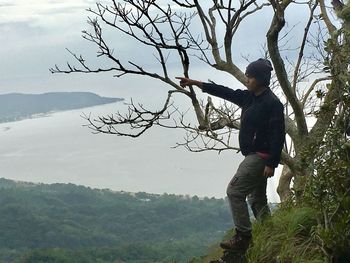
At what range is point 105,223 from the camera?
7594 centimetres

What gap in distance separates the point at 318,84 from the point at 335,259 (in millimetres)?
4721

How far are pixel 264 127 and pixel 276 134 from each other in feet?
0.45

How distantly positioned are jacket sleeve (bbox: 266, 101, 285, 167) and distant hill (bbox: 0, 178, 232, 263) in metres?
43.4

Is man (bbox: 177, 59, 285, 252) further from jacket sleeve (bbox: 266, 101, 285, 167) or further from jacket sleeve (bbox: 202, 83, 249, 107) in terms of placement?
jacket sleeve (bbox: 202, 83, 249, 107)

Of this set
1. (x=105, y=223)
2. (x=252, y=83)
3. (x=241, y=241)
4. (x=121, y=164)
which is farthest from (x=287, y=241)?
(x=121, y=164)

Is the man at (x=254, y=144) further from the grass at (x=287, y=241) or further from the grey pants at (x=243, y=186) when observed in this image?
the grass at (x=287, y=241)

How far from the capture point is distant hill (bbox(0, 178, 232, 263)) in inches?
1980

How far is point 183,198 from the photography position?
8325 centimetres

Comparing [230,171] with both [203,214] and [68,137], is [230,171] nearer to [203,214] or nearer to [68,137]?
[203,214]

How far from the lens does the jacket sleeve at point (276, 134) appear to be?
3.87 meters

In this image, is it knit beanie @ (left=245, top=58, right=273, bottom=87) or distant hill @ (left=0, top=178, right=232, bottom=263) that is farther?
distant hill @ (left=0, top=178, right=232, bottom=263)

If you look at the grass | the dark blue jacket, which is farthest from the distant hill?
the dark blue jacket

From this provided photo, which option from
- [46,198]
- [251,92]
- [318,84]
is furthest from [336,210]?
[46,198]

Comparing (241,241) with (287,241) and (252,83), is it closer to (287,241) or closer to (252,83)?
(287,241)
